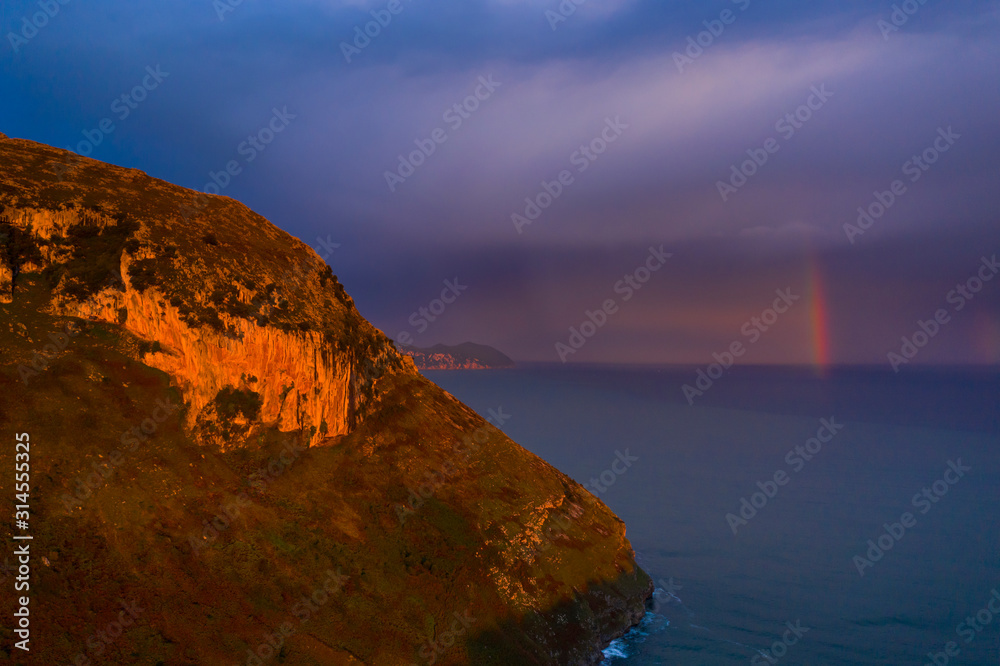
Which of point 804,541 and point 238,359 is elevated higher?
point 238,359

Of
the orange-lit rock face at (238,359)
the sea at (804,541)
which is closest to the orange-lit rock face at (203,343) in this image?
the orange-lit rock face at (238,359)

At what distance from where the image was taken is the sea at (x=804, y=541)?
38062 millimetres

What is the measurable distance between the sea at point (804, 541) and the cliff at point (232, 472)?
374 inches

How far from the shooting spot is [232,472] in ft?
98.4

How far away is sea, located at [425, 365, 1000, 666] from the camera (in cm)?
3806

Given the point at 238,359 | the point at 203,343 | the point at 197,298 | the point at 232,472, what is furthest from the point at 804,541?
the point at 197,298

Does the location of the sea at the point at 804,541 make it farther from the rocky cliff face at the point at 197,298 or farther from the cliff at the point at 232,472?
the rocky cliff face at the point at 197,298

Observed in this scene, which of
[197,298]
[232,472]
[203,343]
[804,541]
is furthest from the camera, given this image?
[804,541]

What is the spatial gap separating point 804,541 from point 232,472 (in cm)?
5886

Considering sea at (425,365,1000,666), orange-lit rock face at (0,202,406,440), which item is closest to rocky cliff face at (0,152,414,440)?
orange-lit rock face at (0,202,406,440)

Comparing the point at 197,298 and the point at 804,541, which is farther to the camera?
the point at 804,541

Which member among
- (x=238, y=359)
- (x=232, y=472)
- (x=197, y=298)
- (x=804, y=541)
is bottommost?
(x=804, y=541)

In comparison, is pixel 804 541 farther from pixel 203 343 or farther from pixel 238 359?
pixel 203 343

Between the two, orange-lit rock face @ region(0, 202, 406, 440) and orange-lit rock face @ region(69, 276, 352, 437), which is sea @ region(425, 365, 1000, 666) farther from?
orange-lit rock face @ region(0, 202, 406, 440)
